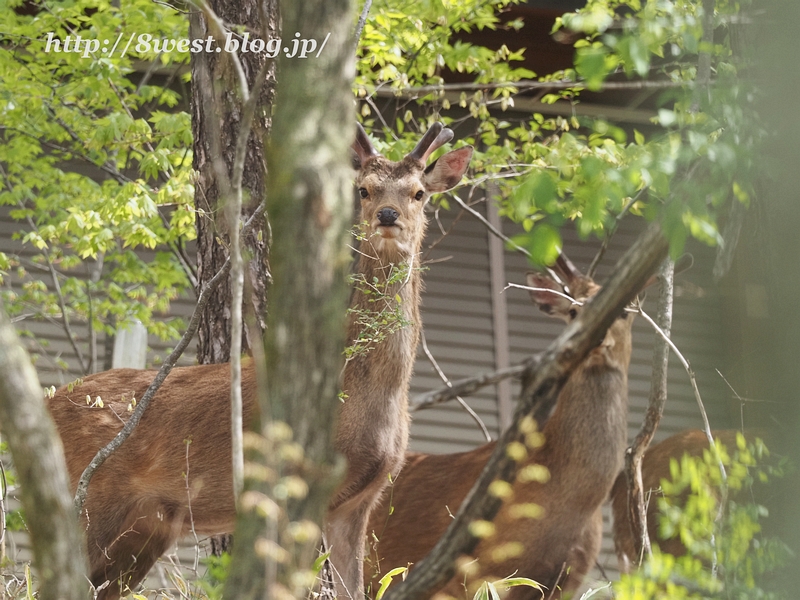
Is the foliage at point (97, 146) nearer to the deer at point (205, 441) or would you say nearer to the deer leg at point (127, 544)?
the deer at point (205, 441)

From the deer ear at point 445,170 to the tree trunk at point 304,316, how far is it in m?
4.24

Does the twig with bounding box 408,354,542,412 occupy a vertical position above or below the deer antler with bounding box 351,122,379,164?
below

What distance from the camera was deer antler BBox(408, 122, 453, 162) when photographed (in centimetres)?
664

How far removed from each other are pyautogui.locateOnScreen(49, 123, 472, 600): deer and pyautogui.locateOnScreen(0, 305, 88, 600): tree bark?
3.01 m

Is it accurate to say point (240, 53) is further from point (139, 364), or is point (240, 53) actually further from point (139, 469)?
point (139, 364)

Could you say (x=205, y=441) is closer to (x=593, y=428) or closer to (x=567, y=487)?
(x=567, y=487)

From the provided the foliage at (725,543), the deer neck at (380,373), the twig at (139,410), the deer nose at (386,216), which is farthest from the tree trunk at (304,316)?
the deer nose at (386,216)

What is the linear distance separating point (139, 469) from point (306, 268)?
367cm

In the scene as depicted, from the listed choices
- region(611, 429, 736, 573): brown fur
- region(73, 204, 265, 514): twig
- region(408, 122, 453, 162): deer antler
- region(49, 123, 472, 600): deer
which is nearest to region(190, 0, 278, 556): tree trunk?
region(49, 123, 472, 600): deer

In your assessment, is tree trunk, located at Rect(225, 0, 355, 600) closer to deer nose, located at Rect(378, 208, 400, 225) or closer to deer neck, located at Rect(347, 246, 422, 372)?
deer neck, located at Rect(347, 246, 422, 372)

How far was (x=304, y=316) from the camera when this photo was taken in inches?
95.7

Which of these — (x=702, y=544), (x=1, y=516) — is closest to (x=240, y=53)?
(x=1, y=516)

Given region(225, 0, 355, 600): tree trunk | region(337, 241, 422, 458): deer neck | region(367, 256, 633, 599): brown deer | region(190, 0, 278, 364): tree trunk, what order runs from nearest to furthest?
region(225, 0, 355, 600): tree trunk < region(337, 241, 422, 458): deer neck < region(190, 0, 278, 364): tree trunk < region(367, 256, 633, 599): brown deer

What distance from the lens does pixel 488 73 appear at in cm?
796
